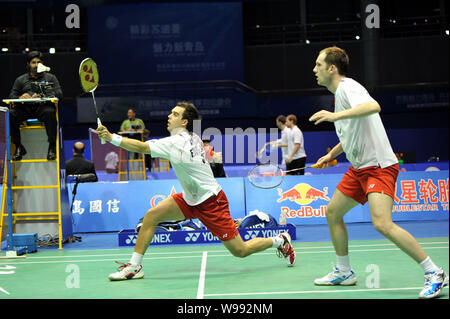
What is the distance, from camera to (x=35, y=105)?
26.2 ft

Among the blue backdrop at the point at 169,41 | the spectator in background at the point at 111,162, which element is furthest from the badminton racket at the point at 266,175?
the blue backdrop at the point at 169,41

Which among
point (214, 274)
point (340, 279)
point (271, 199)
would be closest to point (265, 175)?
point (271, 199)

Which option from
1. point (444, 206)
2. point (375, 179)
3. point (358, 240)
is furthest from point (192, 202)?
point (444, 206)

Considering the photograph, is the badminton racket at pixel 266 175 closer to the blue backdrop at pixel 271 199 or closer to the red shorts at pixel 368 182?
the blue backdrop at pixel 271 199

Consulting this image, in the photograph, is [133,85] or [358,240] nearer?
[358,240]

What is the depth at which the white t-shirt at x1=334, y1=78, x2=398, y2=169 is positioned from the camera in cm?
432

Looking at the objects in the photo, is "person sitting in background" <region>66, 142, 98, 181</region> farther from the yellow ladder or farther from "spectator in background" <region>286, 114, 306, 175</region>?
"spectator in background" <region>286, 114, 306, 175</region>

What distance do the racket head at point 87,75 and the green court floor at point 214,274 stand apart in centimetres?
194

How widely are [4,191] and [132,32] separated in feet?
43.4

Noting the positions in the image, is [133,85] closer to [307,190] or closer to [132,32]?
[132,32]

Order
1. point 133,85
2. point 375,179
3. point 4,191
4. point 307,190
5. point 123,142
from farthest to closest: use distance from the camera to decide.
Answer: point 133,85 < point 307,190 < point 4,191 < point 123,142 < point 375,179

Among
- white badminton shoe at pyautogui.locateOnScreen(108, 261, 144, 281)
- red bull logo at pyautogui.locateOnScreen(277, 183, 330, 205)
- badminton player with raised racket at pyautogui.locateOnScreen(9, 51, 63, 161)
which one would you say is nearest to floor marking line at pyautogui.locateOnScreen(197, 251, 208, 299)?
white badminton shoe at pyautogui.locateOnScreen(108, 261, 144, 281)

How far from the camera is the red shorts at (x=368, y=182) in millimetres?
4243

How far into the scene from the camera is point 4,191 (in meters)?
7.84
